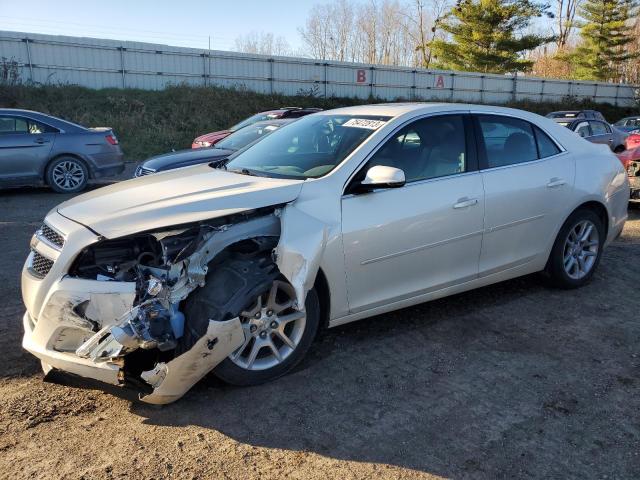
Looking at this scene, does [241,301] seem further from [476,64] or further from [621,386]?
[476,64]

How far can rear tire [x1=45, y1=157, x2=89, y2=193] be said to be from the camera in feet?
33.3

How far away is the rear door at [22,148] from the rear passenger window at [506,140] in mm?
8415

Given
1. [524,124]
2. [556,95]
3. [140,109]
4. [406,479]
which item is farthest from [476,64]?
[406,479]

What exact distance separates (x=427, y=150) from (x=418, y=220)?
618mm

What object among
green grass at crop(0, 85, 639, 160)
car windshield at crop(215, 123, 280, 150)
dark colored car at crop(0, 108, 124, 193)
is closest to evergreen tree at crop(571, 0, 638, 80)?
green grass at crop(0, 85, 639, 160)

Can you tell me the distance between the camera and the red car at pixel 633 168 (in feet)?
28.0

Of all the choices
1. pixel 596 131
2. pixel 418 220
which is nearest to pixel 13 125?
pixel 418 220

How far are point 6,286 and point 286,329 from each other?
3101 millimetres

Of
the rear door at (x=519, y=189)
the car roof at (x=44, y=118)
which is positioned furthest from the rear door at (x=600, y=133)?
the car roof at (x=44, y=118)

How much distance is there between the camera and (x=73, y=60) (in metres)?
21.6

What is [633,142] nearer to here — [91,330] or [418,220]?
[418,220]

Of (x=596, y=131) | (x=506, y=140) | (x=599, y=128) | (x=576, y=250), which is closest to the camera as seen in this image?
(x=506, y=140)

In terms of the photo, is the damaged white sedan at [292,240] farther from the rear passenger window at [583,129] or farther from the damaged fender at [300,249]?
the rear passenger window at [583,129]

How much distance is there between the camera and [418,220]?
151 inches
